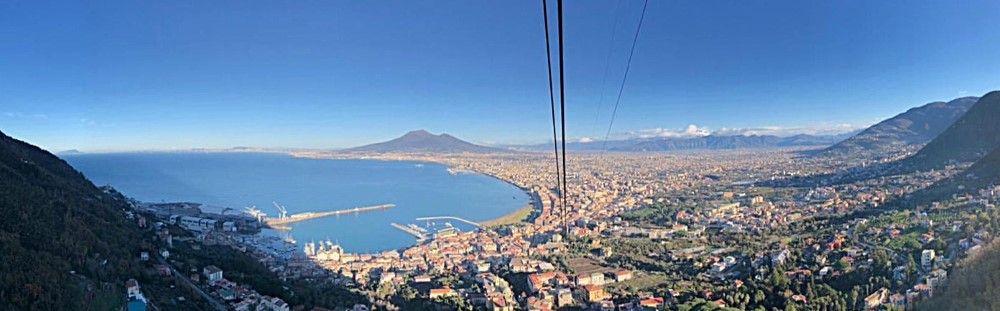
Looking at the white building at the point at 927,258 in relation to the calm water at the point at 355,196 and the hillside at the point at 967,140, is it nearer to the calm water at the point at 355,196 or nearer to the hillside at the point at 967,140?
the calm water at the point at 355,196

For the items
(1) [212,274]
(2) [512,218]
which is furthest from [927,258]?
(2) [512,218]

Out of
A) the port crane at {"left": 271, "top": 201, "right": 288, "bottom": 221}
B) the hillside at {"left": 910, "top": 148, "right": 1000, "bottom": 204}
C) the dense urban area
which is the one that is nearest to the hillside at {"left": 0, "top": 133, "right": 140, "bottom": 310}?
the dense urban area

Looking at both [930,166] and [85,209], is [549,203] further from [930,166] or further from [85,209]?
[85,209]

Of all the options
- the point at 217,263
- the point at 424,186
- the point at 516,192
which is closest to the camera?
the point at 217,263

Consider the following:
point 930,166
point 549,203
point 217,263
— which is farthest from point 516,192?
point 217,263

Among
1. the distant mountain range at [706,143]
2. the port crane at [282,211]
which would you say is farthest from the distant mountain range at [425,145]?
the port crane at [282,211]

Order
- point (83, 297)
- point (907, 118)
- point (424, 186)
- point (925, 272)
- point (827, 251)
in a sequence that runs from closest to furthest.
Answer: point (83, 297)
point (925, 272)
point (827, 251)
point (424, 186)
point (907, 118)

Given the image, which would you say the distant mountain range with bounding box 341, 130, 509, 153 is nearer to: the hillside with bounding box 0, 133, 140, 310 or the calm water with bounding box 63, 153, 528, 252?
the calm water with bounding box 63, 153, 528, 252
